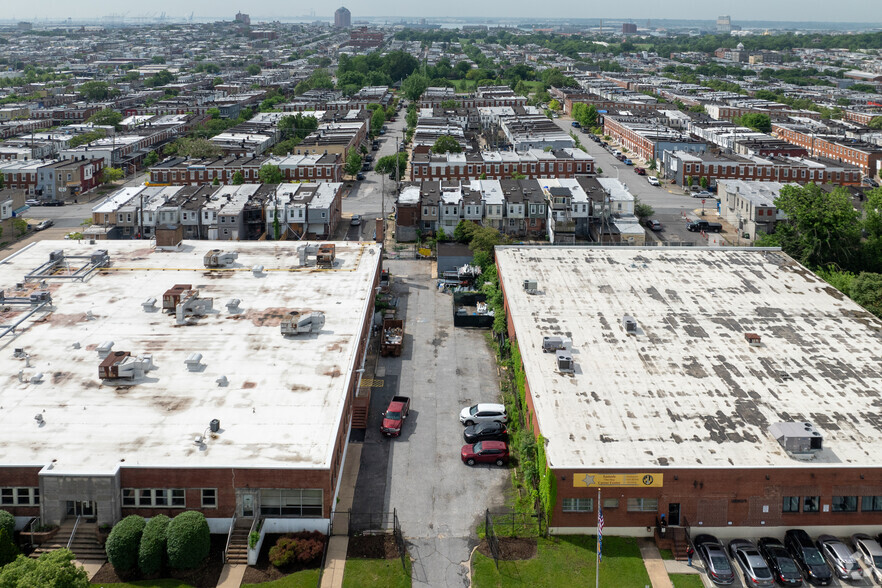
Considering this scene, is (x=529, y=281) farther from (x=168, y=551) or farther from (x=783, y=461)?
(x=168, y=551)

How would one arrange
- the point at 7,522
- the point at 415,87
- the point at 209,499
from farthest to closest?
1. the point at 415,87
2. the point at 209,499
3. the point at 7,522

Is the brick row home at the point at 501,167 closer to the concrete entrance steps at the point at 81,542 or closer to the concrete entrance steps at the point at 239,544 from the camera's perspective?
the concrete entrance steps at the point at 239,544

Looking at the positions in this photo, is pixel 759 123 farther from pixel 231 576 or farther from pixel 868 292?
pixel 231 576

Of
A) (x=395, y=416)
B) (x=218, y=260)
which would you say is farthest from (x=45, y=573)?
(x=218, y=260)

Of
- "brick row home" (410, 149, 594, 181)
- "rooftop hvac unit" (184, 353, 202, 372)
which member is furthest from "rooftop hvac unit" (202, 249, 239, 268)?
"brick row home" (410, 149, 594, 181)

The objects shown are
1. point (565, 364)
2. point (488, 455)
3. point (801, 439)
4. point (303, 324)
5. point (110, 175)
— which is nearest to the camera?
point (801, 439)

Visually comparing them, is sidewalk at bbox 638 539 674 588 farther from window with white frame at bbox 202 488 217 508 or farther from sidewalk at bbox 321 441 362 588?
window with white frame at bbox 202 488 217 508

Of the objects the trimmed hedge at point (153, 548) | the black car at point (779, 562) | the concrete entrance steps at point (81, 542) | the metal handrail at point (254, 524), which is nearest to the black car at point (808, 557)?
the black car at point (779, 562)
